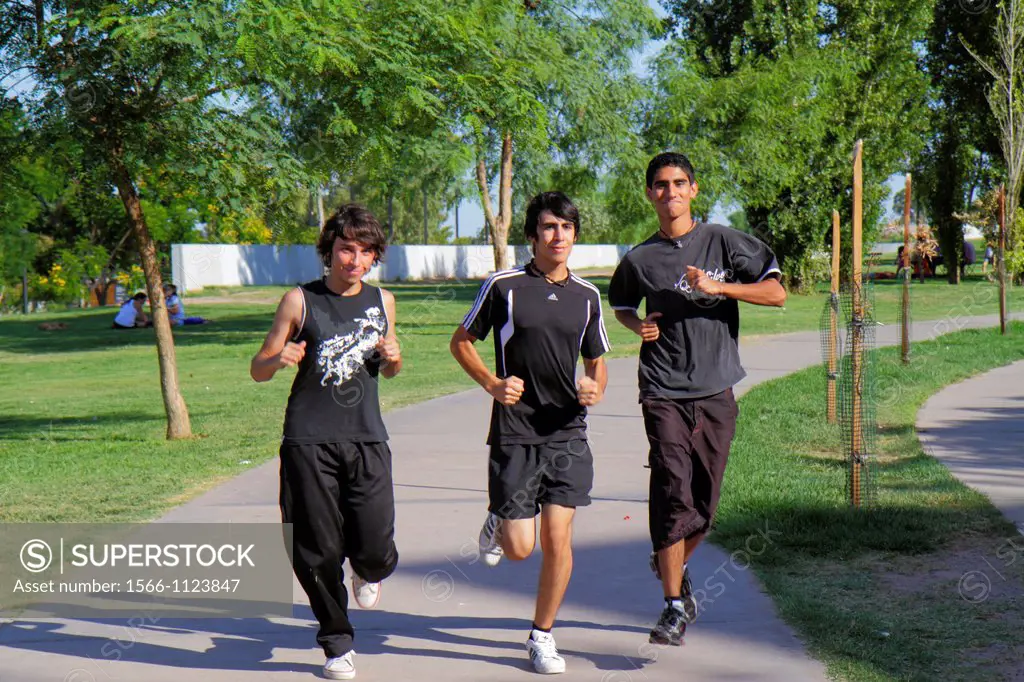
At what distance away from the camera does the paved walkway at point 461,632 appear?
468 centimetres

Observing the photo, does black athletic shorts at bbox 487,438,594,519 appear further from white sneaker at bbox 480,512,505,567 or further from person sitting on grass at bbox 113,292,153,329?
person sitting on grass at bbox 113,292,153,329

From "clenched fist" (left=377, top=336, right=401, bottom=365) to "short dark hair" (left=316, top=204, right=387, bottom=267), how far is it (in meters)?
0.36

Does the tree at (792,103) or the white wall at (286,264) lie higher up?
the tree at (792,103)

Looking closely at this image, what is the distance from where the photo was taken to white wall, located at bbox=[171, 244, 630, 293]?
5600cm

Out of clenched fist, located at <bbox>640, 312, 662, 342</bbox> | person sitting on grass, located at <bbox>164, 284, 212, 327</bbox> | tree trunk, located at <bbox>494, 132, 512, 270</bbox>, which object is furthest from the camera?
tree trunk, located at <bbox>494, 132, 512, 270</bbox>

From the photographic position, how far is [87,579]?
20.3 feet

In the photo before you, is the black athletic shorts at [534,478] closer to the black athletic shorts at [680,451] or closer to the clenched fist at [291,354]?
the black athletic shorts at [680,451]

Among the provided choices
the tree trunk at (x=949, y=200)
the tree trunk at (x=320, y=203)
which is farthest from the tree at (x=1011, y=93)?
the tree trunk at (x=320, y=203)

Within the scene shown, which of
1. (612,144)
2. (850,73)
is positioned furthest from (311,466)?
(850,73)

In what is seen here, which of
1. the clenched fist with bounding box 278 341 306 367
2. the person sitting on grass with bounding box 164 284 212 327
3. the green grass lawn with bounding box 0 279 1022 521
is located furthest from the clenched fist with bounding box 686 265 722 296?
the person sitting on grass with bounding box 164 284 212 327

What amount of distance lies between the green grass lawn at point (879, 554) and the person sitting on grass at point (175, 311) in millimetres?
19846

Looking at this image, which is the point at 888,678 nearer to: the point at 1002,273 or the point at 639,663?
the point at 639,663

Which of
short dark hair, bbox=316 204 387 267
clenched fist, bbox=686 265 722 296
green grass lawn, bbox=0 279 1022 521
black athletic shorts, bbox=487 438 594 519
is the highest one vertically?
short dark hair, bbox=316 204 387 267

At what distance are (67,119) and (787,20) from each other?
31.1m
